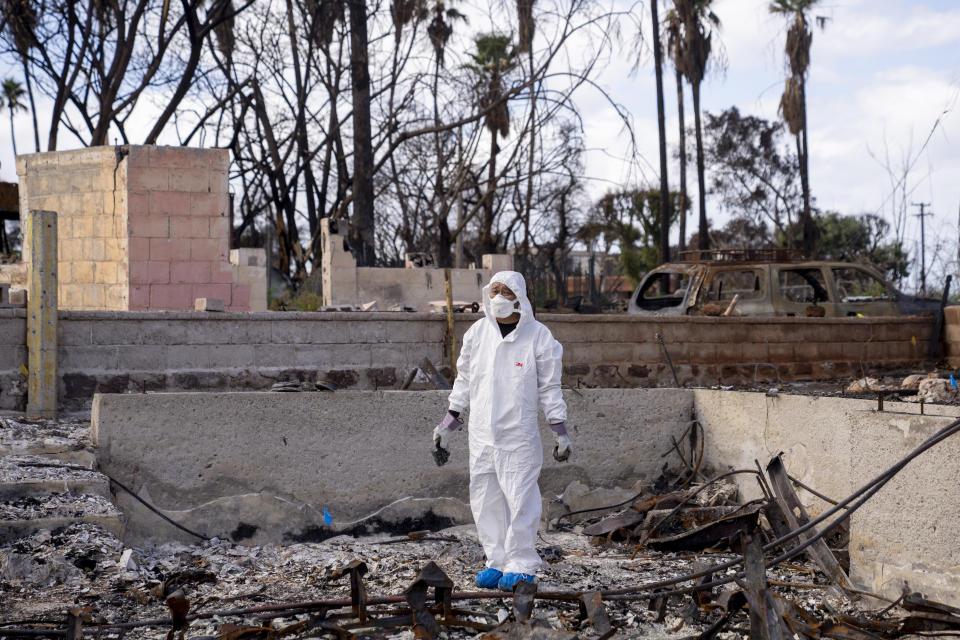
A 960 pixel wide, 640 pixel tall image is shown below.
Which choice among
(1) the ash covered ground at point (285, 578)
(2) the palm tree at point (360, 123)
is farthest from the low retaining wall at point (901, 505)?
(2) the palm tree at point (360, 123)

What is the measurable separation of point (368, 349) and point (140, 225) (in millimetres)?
3234

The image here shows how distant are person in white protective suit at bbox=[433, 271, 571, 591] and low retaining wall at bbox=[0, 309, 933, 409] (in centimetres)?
406

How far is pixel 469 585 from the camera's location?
5133 mm

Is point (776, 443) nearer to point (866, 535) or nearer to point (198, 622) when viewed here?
point (866, 535)

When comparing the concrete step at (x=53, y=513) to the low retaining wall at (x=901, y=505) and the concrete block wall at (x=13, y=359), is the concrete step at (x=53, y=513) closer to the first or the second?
the concrete block wall at (x=13, y=359)

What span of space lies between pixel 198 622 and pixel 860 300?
10700 millimetres

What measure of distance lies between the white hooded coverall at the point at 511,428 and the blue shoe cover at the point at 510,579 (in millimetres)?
29

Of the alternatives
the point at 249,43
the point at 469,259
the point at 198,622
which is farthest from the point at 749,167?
the point at 198,622

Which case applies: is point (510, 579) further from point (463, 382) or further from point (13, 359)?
point (13, 359)

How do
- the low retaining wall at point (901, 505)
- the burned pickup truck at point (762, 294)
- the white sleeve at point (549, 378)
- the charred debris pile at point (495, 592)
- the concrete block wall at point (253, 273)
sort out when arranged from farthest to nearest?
the concrete block wall at point (253, 273) → the burned pickup truck at point (762, 294) → the white sleeve at point (549, 378) → the low retaining wall at point (901, 505) → the charred debris pile at point (495, 592)

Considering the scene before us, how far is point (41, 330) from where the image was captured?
7.68 m

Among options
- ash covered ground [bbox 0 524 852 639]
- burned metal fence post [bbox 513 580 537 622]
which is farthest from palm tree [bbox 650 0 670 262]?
burned metal fence post [bbox 513 580 537 622]

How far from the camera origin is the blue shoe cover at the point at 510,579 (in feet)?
15.6

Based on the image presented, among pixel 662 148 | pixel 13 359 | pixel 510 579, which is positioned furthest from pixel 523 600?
pixel 662 148
